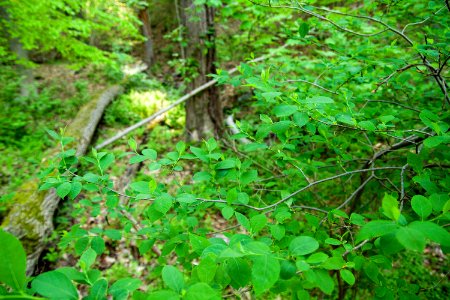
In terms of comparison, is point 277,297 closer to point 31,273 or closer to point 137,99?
point 31,273

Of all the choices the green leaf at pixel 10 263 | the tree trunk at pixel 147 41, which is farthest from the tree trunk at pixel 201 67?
the tree trunk at pixel 147 41

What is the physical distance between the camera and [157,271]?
1.25m

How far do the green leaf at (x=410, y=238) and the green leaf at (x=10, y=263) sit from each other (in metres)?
0.76

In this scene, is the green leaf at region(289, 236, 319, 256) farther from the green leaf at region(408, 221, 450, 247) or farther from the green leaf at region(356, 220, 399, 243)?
the green leaf at region(408, 221, 450, 247)

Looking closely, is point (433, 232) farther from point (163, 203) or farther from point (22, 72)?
point (22, 72)

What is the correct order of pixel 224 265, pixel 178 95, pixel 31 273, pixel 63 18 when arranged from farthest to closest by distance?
pixel 178 95
pixel 63 18
pixel 31 273
pixel 224 265

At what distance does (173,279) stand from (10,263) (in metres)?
0.33

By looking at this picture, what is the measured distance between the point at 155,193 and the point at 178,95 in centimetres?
690

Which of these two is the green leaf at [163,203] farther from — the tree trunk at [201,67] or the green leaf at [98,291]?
the tree trunk at [201,67]

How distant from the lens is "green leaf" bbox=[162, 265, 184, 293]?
612 mm

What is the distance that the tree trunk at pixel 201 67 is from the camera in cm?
417

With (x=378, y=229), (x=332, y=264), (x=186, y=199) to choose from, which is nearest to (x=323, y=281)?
(x=332, y=264)

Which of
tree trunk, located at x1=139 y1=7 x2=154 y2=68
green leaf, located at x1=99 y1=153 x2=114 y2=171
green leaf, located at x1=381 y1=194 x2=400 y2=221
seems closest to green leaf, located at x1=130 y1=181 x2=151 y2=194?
green leaf, located at x1=99 y1=153 x2=114 y2=171

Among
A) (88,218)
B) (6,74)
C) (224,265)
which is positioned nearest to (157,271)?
(224,265)
